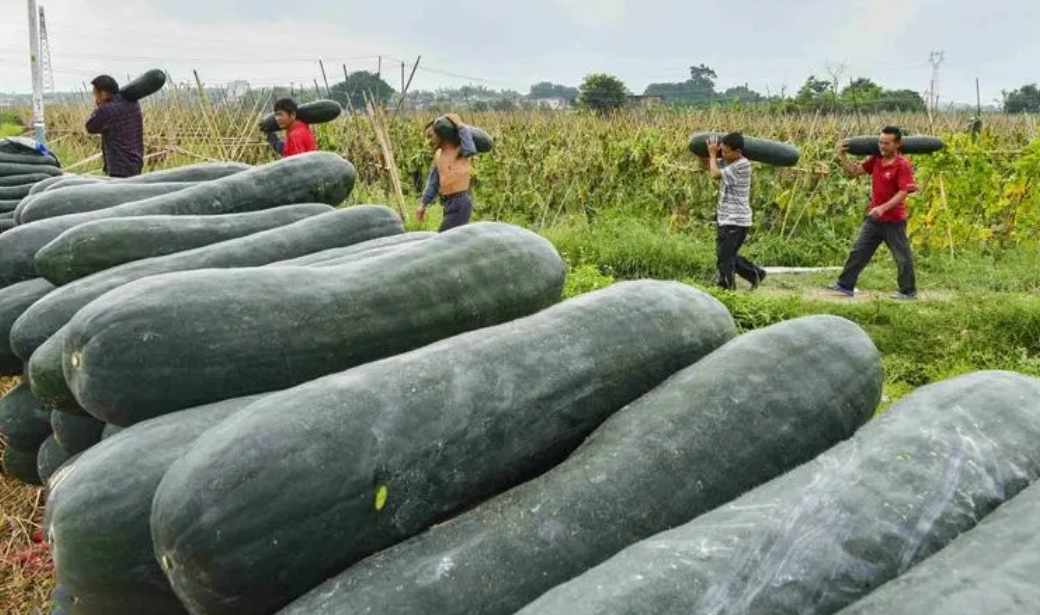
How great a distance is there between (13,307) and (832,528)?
10.9 feet

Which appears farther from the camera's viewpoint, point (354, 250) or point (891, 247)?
point (891, 247)

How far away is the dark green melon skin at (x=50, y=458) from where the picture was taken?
10.6ft

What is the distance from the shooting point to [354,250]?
3.17 m

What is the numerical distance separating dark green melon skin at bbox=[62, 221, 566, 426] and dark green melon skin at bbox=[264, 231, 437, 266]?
40cm

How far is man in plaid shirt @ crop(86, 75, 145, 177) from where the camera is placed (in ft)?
33.6

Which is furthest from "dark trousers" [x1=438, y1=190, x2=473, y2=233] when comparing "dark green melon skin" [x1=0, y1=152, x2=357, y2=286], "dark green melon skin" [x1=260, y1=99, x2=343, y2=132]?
"dark green melon skin" [x1=0, y1=152, x2=357, y2=286]

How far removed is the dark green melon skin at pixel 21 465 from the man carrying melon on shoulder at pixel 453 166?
7.04 meters

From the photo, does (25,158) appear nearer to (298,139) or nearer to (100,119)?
(298,139)

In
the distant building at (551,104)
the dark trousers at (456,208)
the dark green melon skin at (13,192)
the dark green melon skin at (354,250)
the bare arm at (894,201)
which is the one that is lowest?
the distant building at (551,104)

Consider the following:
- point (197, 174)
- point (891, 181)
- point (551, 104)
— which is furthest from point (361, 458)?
point (551, 104)

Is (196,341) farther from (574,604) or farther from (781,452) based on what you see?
(781,452)

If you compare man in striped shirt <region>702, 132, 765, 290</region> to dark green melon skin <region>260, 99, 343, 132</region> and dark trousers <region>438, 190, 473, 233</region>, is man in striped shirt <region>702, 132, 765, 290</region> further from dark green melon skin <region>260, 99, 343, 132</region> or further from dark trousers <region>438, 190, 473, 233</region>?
dark green melon skin <region>260, 99, 343, 132</region>

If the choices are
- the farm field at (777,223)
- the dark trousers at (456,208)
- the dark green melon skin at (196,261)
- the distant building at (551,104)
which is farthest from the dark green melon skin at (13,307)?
the distant building at (551,104)

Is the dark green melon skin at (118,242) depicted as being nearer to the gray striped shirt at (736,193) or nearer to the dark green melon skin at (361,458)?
the dark green melon skin at (361,458)
